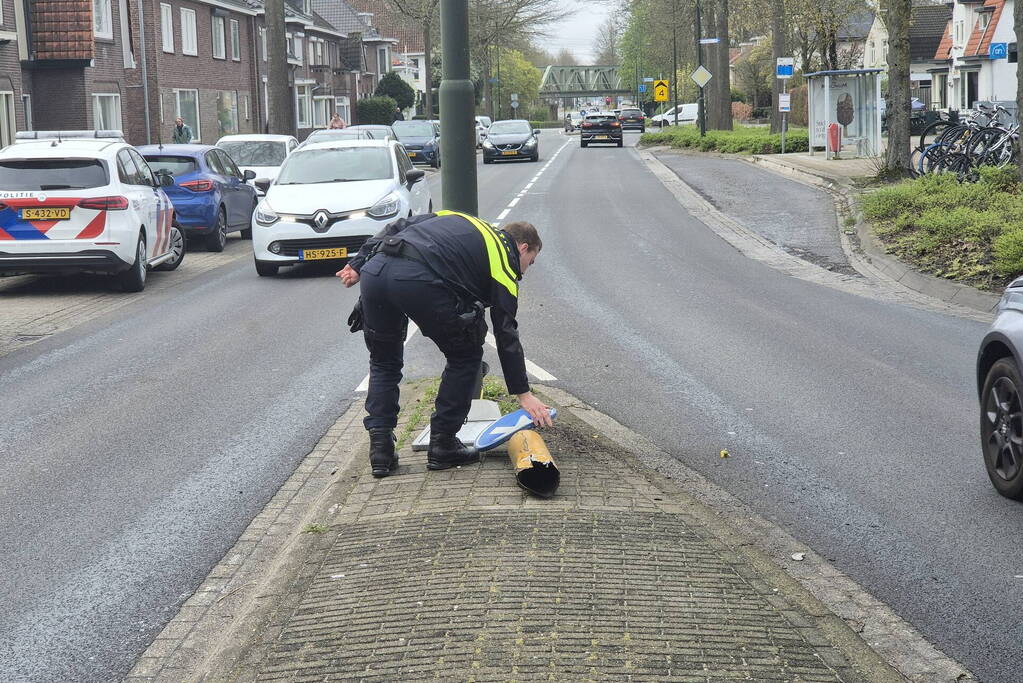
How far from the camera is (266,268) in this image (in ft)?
53.3

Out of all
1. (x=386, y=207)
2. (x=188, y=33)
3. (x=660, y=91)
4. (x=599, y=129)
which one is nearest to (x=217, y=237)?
(x=386, y=207)

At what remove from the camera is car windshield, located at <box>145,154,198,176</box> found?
63.6 ft

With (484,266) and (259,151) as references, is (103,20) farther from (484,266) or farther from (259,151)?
(484,266)

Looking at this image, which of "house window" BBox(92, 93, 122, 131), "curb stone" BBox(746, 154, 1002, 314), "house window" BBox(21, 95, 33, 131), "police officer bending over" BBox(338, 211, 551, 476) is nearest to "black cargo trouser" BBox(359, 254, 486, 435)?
"police officer bending over" BBox(338, 211, 551, 476)

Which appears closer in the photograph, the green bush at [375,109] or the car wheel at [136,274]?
the car wheel at [136,274]

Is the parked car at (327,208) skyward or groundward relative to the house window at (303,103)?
groundward

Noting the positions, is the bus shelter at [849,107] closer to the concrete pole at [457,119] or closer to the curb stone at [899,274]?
the curb stone at [899,274]

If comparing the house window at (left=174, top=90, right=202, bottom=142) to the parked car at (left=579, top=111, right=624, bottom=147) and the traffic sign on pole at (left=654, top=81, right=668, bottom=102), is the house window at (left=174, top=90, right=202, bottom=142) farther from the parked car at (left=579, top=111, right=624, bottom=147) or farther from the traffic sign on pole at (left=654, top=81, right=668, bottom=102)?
the traffic sign on pole at (left=654, top=81, right=668, bottom=102)

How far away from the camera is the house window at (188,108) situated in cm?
4407

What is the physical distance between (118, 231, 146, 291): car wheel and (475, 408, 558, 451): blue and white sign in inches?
376

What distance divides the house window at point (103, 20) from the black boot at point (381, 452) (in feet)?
109

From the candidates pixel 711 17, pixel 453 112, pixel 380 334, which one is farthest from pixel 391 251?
pixel 711 17

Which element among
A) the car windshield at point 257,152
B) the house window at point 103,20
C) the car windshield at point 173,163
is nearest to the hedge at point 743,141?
the car windshield at point 257,152

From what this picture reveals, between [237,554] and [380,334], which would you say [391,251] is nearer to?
[380,334]
